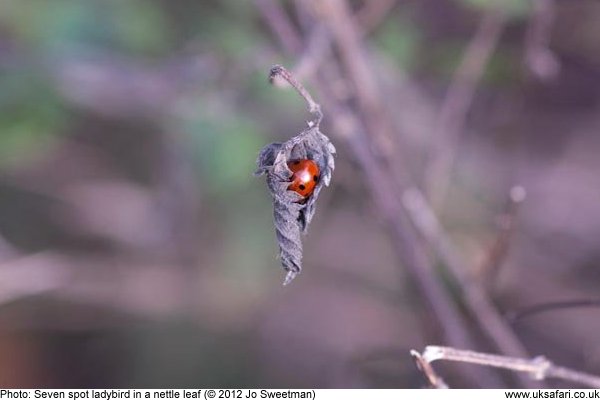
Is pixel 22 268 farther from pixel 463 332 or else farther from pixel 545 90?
pixel 545 90

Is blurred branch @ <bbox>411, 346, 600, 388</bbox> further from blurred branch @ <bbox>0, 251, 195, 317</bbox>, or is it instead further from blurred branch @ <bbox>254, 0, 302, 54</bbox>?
blurred branch @ <bbox>0, 251, 195, 317</bbox>

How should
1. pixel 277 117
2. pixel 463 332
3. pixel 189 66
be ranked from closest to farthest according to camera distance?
pixel 463 332 → pixel 189 66 → pixel 277 117

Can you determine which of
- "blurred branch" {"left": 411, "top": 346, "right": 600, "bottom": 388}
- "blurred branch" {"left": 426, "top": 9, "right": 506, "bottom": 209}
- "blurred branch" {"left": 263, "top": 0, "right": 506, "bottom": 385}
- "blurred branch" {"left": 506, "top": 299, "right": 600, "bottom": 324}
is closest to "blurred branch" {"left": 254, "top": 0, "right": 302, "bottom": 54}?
"blurred branch" {"left": 263, "top": 0, "right": 506, "bottom": 385}

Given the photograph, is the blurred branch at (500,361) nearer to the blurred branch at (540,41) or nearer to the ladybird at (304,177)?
the ladybird at (304,177)

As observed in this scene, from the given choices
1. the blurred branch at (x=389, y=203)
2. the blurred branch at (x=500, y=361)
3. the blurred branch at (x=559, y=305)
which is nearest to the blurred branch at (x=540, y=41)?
the blurred branch at (x=389, y=203)

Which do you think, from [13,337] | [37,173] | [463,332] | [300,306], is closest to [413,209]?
[463,332]

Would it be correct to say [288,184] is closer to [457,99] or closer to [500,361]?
[500,361]

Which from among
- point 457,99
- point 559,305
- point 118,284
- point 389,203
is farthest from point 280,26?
point 118,284
